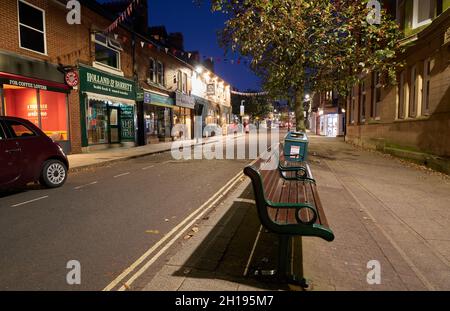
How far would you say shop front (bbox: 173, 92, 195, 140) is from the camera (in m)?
28.7

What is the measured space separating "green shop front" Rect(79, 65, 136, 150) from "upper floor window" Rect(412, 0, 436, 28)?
615 inches

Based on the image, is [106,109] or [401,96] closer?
[401,96]

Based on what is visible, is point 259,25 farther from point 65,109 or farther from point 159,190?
point 65,109

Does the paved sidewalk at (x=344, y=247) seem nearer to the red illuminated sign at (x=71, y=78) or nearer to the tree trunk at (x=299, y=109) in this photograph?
the tree trunk at (x=299, y=109)

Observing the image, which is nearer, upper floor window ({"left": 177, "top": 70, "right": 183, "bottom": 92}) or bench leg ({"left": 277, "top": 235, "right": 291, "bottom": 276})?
bench leg ({"left": 277, "top": 235, "right": 291, "bottom": 276})

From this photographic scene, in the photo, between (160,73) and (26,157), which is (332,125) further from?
(26,157)

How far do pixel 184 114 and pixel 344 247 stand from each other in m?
28.2

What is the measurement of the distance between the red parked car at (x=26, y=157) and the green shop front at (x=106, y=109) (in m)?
8.98

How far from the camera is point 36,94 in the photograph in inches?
542

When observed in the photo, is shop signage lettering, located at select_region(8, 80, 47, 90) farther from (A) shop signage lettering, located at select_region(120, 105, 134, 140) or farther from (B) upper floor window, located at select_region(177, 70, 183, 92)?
(B) upper floor window, located at select_region(177, 70, 183, 92)

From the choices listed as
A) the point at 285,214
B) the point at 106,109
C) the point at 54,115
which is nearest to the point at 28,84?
the point at 54,115

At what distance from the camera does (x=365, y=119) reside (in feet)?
63.5
